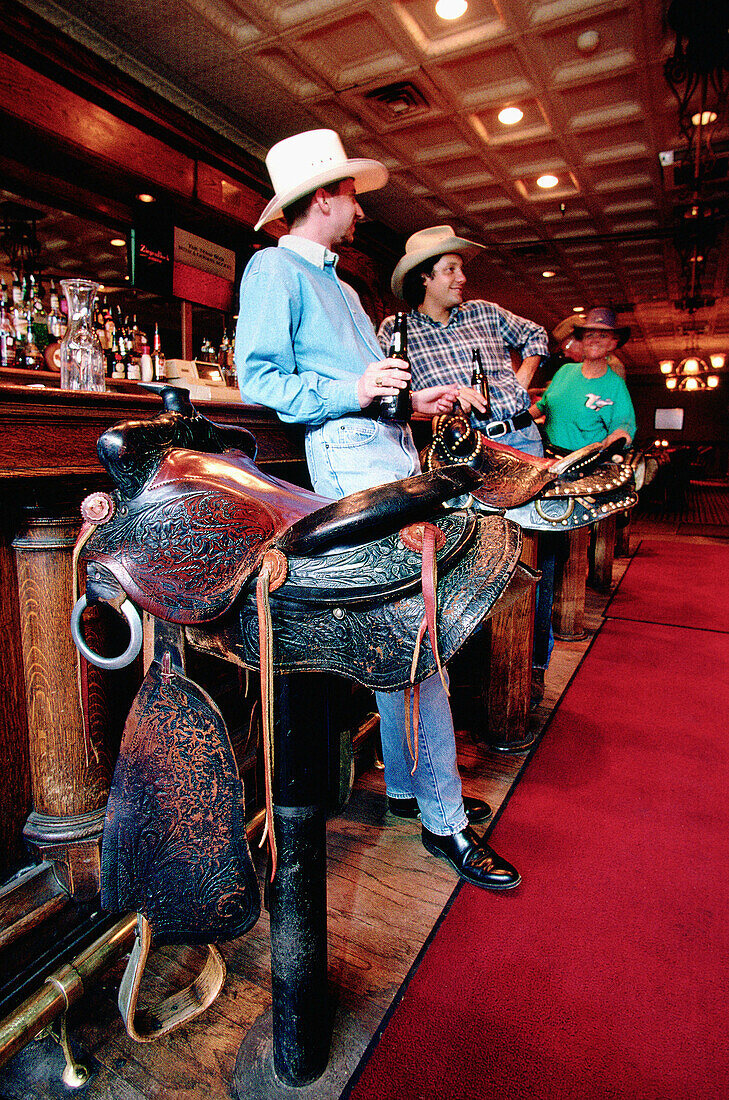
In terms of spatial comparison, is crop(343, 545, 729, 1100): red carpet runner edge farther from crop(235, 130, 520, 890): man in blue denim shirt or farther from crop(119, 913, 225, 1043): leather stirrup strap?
crop(119, 913, 225, 1043): leather stirrup strap

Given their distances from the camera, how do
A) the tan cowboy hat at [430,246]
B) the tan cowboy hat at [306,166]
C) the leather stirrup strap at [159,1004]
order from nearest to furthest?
the leather stirrup strap at [159,1004], the tan cowboy hat at [306,166], the tan cowboy hat at [430,246]

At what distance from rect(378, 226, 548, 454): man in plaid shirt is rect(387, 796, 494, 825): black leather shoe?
4.64ft

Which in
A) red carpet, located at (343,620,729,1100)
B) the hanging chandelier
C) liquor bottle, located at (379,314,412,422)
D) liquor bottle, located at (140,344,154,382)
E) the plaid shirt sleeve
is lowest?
red carpet, located at (343,620,729,1100)

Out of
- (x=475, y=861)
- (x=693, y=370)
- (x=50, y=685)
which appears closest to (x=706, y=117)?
(x=475, y=861)

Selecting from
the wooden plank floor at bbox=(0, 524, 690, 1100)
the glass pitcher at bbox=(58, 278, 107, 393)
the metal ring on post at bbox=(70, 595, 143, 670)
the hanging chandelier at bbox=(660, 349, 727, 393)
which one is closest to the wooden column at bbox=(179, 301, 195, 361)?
the glass pitcher at bbox=(58, 278, 107, 393)

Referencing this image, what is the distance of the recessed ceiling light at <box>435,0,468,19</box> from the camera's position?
3346mm

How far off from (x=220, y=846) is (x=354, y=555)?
0.49m

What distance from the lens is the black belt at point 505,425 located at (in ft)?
7.79

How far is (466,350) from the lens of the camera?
7.99ft

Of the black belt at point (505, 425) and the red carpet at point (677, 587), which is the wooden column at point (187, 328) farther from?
the red carpet at point (677, 587)

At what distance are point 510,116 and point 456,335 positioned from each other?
3336 mm

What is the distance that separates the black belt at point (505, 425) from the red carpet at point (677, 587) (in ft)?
6.54

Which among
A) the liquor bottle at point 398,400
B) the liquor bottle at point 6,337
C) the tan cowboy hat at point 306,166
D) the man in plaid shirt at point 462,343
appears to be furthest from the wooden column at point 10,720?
the liquor bottle at point 6,337

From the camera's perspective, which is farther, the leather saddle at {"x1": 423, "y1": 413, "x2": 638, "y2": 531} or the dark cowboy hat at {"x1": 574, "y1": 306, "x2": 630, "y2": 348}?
the dark cowboy hat at {"x1": 574, "y1": 306, "x2": 630, "y2": 348}
